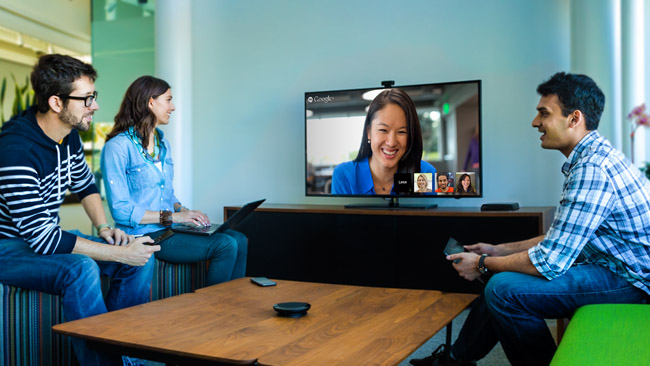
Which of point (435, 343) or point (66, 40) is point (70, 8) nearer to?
point (66, 40)

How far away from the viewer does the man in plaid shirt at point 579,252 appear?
1732 mm

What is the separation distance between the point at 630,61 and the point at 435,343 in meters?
1.87

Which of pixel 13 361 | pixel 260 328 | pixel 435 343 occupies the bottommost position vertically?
pixel 435 343

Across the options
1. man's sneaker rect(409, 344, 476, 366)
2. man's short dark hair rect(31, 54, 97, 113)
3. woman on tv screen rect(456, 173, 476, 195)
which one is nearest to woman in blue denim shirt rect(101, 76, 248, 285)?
man's short dark hair rect(31, 54, 97, 113)

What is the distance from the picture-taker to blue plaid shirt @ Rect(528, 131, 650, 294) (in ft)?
5.64

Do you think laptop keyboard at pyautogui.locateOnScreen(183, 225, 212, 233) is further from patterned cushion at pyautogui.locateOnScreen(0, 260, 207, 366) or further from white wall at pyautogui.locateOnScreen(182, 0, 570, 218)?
white wall at pyautogui.locateOnScreen(182, 0, 570, 218)

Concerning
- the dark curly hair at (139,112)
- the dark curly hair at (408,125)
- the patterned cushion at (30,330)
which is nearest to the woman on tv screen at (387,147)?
the dark curly hair at (408,125)

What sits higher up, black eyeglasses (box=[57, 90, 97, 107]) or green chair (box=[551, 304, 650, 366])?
black eyeglasses (box=[57, 90, 97, 107])

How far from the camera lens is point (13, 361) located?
1854mm

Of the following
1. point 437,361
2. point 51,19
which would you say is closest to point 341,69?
point 437,361

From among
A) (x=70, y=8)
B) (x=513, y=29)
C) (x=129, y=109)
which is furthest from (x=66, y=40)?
(x=513, y=29)

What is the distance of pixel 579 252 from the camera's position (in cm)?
175

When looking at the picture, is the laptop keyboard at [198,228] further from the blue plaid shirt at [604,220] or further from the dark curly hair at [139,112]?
the blue plaid shirt at [604,220]

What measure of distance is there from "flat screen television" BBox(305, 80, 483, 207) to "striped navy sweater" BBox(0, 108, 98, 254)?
205cm
